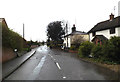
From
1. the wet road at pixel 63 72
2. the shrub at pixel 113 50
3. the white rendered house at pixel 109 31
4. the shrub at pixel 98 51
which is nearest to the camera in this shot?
the wet road at pixel 63 72

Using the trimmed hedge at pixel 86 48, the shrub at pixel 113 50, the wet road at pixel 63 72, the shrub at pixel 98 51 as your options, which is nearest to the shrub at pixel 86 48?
the trimmed hedge at pixel 86 48

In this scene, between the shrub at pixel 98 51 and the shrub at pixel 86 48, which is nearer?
the shrub at pixel 98 51

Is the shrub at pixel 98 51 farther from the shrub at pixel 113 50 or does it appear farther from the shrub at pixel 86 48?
the shrub at pixel 86 48

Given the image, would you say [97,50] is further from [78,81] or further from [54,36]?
[54,36]

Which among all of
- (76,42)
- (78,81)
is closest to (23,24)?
(76,42)

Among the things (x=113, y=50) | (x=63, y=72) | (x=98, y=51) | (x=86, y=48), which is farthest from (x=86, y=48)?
(x=63, y=72)

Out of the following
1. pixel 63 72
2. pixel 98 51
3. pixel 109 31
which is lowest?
pixel 63 72

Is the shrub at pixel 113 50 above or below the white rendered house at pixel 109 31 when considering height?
below

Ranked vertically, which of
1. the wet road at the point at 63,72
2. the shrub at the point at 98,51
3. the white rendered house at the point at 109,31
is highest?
the white rendered house at the point at 109,31

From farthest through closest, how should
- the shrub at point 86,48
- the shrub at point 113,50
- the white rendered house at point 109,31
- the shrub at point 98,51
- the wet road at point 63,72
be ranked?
the white rendered house at point 109,31
the shrub at point 86,48
the shrub at point 98,51
the shrub at point 113,50
the wet road at point 63,72

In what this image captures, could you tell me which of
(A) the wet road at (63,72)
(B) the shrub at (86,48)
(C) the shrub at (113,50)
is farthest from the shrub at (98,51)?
(A) the wet road at (63,72)

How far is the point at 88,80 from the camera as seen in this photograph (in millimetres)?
6582

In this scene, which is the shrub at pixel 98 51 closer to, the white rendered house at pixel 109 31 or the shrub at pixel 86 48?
the shrub at pixel 86 48

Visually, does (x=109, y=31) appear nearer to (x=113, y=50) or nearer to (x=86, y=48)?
(x=86, y=48)
